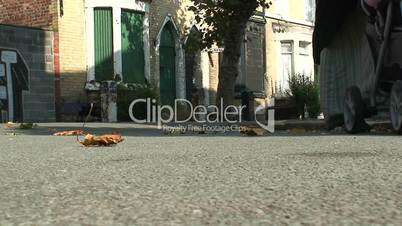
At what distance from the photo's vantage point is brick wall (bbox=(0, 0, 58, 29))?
1745 centimetres

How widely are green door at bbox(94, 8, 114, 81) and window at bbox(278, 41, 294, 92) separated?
9815 mm

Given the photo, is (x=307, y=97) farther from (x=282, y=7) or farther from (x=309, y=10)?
(x=309, y=10)

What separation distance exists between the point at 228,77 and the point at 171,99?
458cm

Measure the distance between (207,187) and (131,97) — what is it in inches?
562

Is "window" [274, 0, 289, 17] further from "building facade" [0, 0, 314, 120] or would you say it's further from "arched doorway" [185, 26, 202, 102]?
"arched doorway" [185, 26, 202, 102]

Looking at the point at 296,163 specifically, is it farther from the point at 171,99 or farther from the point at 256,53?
the point at 256,53

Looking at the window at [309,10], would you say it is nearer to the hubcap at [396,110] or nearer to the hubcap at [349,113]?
the hubcap at [349,113]

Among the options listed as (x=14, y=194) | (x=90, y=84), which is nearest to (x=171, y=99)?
(x=90, y=84)

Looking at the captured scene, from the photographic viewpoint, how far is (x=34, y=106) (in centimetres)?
1683

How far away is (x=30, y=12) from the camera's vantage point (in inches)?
707

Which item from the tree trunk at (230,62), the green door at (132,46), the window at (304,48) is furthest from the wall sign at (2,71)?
the window at (304,48)

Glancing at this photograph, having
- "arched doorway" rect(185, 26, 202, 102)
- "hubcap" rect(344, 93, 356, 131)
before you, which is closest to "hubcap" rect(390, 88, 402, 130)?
"hubcap" rect(344, 93, 356, 131)

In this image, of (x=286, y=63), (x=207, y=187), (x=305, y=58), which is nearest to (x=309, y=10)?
(x=305, y=58)

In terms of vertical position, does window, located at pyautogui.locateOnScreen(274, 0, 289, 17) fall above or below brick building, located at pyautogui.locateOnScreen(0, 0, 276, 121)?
above
